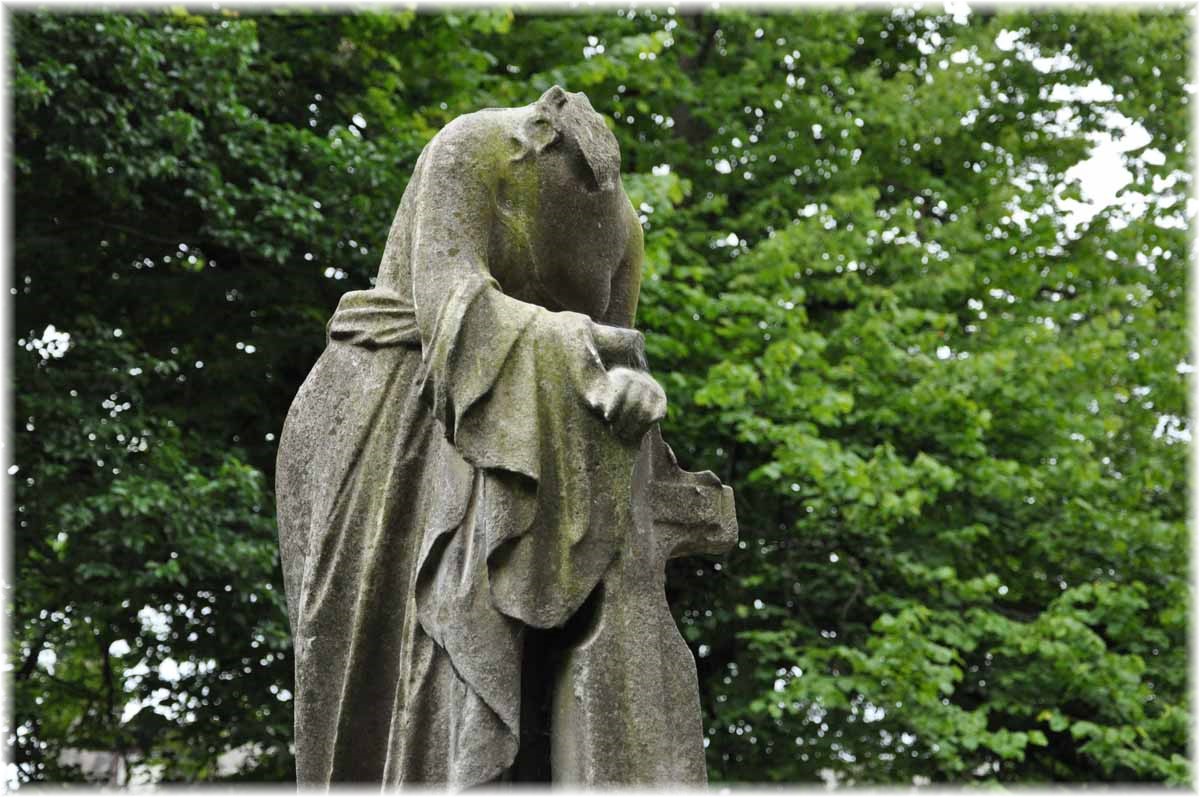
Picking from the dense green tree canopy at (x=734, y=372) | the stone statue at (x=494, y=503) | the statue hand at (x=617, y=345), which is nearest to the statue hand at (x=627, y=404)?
the stone statue at (x=494, y=503)

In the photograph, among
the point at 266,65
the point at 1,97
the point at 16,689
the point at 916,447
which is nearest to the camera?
the point at 1,97

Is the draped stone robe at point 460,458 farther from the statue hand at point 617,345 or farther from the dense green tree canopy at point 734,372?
the dense green tree canopy at point 734,372

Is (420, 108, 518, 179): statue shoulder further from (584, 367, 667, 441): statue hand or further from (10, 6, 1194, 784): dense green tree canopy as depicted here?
(10, 6, 1194, 784): dense green tree canopy

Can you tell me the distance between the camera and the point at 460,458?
4.66 metres

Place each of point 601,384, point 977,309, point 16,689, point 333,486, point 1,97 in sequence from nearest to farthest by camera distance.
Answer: point 601,384
point 333,486
point 1,97
point 16,689
point 977,309

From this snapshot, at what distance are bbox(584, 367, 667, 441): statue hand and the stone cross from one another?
19 cm

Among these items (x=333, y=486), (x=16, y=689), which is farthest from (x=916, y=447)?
(x=333, y=486)

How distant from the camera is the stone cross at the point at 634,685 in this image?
446 centimetres

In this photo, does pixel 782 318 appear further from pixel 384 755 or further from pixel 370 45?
pixel 384 755

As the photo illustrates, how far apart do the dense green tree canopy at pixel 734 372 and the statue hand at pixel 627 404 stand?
22.1 ft

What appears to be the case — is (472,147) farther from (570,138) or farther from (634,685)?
(634,685)

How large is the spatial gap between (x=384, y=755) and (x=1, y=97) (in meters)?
6.94

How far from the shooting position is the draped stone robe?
4516 millimetres

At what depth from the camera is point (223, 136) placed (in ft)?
38.6
